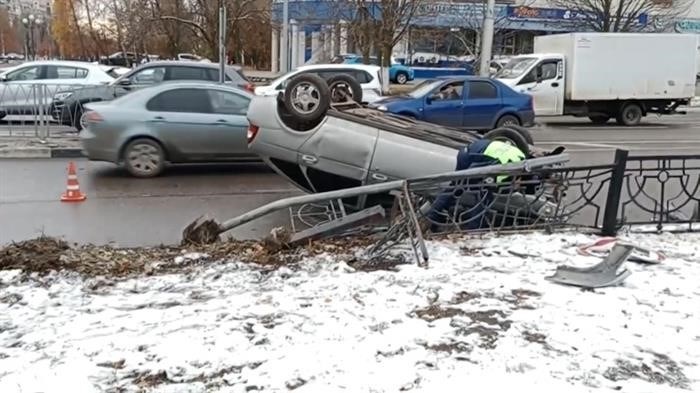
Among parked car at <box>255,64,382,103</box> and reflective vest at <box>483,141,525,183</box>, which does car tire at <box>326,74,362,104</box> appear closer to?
reflective vest at <box>483,141,525,183</box>

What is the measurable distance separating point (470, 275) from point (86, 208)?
5.14m

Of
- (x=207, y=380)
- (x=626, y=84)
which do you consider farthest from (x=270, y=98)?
(x=626, y=84)

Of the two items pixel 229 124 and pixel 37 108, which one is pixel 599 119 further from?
pixel 37 108

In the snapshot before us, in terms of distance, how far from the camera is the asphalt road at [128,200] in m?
7.14

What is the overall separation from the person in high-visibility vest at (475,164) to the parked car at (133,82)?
9753 millimetres

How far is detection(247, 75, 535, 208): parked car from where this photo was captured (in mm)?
7242

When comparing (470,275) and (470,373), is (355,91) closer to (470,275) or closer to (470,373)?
(470,275)

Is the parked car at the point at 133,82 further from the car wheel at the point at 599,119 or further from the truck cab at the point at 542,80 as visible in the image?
the car wheel at the point at 599,119

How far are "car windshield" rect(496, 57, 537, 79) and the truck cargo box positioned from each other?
1.19 meters

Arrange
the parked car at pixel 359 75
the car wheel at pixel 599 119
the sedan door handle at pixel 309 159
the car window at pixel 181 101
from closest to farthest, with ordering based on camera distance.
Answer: the sedan door handle at pixel 309 159
the car window at pixel 181 101
the parked car at pixel 359 75
the car wheel at pixel 599 119

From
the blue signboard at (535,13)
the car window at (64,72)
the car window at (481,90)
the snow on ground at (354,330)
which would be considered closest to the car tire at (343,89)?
the snow on ground at (354,330)

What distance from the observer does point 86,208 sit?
8.10 metres

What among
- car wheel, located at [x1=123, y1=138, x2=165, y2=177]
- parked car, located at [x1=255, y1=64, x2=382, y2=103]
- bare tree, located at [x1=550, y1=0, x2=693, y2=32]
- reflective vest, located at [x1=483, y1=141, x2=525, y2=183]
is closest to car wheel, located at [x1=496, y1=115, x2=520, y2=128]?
parked car, located at [x1=255, y1=64, x2=382, y2=103]

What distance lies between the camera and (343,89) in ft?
31.3
